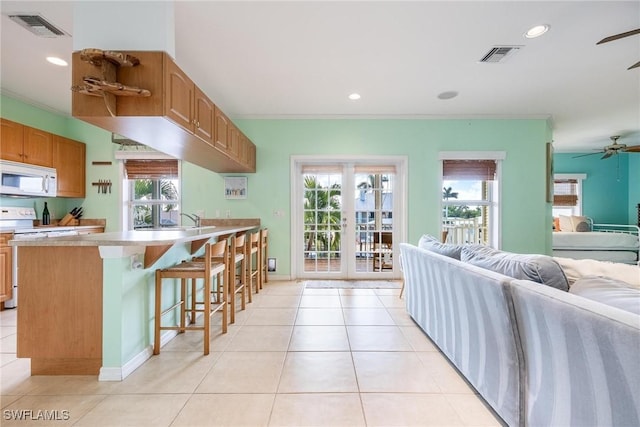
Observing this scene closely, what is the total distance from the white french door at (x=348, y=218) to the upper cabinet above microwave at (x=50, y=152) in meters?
3.24

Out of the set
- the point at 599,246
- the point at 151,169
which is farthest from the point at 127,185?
the point at 599,246

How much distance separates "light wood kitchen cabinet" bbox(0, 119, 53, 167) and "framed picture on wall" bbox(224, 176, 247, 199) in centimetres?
228

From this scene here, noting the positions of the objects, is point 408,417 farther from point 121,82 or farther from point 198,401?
point 121,82

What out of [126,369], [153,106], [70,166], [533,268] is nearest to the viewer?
[533,268]

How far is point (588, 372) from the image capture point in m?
0.91

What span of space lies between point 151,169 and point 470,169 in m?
4.97

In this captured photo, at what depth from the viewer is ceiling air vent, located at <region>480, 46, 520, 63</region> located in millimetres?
2652

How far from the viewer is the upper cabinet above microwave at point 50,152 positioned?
3.35 m

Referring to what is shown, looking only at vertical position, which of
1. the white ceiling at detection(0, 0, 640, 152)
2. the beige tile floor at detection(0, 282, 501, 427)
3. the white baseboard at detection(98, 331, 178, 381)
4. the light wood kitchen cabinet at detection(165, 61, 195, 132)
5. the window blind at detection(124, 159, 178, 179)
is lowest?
the beige tile floor at detection(0, 282, 501, 427)

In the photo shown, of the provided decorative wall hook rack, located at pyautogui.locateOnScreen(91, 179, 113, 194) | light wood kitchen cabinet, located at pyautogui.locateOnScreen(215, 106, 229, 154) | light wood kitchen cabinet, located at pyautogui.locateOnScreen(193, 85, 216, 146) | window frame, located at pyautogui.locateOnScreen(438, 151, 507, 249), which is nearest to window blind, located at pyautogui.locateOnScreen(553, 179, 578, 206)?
window frame, located at pyautogui.locateOnScreen(438, 151, 507, 249)

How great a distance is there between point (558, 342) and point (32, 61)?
4.58 meters

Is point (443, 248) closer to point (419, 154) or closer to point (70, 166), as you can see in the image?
point (419, 154)

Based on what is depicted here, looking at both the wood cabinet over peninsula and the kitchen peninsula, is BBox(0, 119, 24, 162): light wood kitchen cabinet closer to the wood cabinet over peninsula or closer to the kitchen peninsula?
the wood cabinet over peninsula

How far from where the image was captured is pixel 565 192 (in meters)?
6.56
